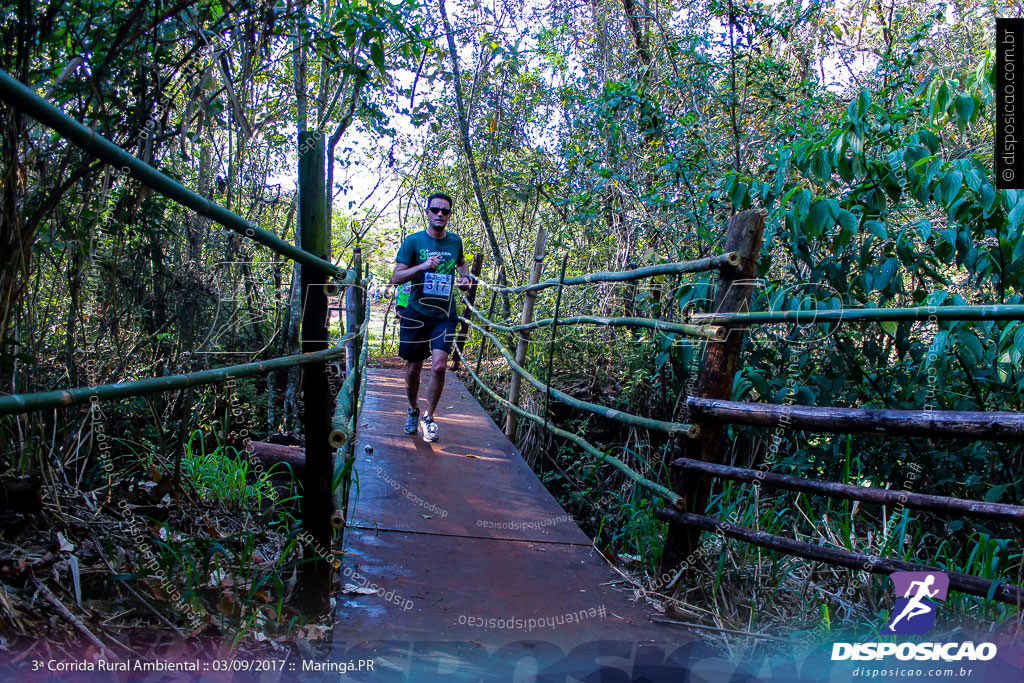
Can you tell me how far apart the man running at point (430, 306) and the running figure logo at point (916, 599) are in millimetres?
2648

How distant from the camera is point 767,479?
1903mm

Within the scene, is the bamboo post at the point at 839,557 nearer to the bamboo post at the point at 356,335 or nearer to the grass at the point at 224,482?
the bamboo post at the point at 356,335

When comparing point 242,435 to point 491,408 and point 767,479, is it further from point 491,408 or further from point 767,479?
point 767,479

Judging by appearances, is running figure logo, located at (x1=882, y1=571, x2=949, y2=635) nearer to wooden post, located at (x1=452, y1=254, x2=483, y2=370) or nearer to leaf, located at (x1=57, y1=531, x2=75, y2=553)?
leaf, located at (x1=57, y1=531, x2=75, y2=553)

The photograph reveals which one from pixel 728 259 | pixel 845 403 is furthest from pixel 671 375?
pixel 728 259

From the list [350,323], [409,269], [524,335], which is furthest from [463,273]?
[350,323]

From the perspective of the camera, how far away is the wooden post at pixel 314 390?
1.58 meters

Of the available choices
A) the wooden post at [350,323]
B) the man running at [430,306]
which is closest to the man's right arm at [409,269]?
the man running at [430,306]

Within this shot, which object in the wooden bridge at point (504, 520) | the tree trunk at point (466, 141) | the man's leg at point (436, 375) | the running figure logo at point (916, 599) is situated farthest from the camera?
the tree trunk at point (466, 141)

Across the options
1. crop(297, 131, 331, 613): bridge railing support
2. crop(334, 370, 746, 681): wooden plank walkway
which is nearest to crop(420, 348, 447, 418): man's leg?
crop(334, 370, 746, 681): wooden plank walkway

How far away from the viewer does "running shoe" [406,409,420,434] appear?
415cm

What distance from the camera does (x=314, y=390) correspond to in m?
1.66

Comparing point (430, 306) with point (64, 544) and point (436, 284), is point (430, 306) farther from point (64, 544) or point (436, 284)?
point (64, 544)

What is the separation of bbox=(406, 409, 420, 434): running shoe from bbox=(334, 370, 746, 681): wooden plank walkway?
59cm
